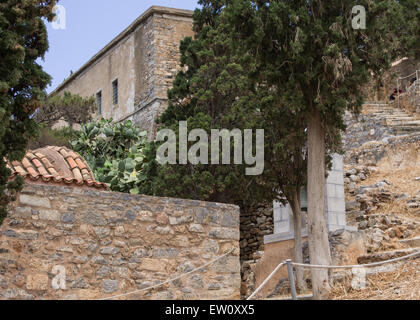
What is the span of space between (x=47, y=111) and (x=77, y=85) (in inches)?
238

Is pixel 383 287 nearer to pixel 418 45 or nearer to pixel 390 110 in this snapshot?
pixel 418 45

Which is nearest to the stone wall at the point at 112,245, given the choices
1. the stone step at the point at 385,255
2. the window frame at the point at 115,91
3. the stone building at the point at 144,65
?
the stone step at the point at 385,255

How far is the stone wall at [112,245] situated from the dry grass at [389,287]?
1.52 meters

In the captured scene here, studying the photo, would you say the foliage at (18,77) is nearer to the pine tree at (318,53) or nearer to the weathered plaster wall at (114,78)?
the pine tree at (318,53)

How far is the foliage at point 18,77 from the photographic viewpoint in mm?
6785

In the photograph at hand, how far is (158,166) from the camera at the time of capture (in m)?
14.8

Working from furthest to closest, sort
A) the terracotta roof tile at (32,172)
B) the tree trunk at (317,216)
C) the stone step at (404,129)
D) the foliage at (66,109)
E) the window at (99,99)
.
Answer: the window at (99,99) → the foliage at (66,109) → the stone step at (404,129) → the terracotta roof tile at (32,172) → the tree trunk at (317,216)

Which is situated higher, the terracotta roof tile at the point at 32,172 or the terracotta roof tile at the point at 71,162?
the terracotta roof tile at the point at 71,162

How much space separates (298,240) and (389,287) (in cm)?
444

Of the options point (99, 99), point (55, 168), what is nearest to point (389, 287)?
point (55, 168)

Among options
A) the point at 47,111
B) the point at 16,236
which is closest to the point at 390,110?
the point at 47,111

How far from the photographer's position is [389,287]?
7.75 m

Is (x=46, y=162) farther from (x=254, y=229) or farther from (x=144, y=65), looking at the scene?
(x=144, y=65)
